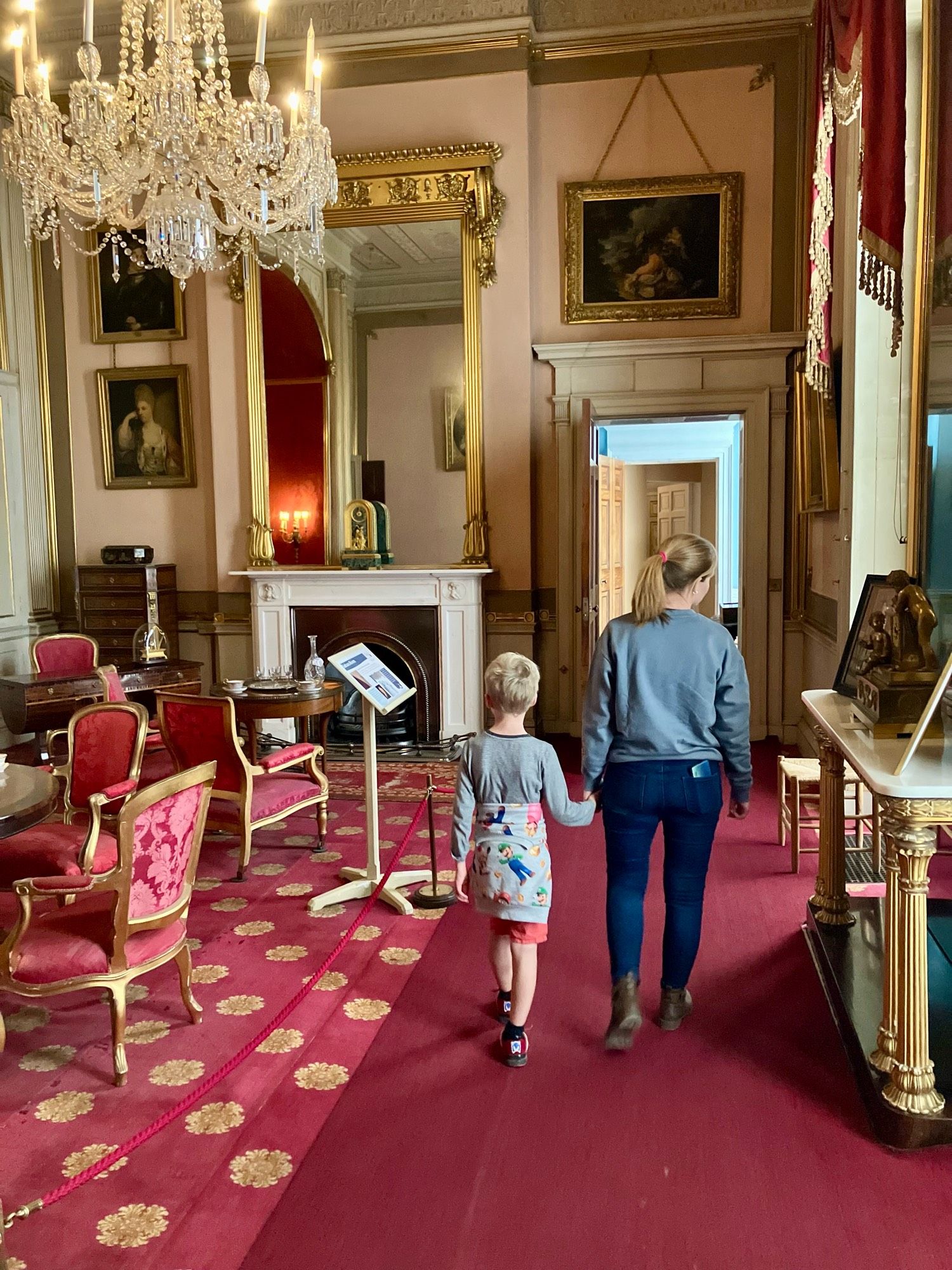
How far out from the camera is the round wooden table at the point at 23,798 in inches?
127

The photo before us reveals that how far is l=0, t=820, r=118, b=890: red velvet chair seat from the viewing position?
12.5 ft

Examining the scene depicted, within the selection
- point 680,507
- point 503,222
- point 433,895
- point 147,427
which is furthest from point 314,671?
point 680,507

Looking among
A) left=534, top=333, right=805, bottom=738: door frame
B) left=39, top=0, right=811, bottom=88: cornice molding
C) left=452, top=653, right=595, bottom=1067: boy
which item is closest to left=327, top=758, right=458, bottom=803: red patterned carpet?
left=534, top=333, right=805, bottom=738: door frame

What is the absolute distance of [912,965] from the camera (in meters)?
2.60

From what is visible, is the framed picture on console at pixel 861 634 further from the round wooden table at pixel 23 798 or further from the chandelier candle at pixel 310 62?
the chandelier candle at pixel 310 62

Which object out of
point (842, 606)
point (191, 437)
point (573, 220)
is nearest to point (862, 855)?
point (842, 606)

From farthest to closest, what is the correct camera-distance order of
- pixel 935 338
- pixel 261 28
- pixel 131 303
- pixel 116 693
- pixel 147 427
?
1. pixel 147 427
2. pixel 131 303
3. pixel 116 693
4. pixel 261 28
5. pixel 935 338

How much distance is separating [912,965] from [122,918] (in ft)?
7.54

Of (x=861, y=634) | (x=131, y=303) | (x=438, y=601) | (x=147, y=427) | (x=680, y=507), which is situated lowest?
(x=438, y=601)

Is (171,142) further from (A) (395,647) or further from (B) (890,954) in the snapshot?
(B) (890,954)

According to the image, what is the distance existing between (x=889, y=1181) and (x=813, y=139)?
582 centimetres

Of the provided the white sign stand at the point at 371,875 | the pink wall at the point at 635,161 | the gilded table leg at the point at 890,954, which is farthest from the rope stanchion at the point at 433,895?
the pink wall at the point at 635,161

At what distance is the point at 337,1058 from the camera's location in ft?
10.4

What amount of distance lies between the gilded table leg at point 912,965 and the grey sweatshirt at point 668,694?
513 mm
